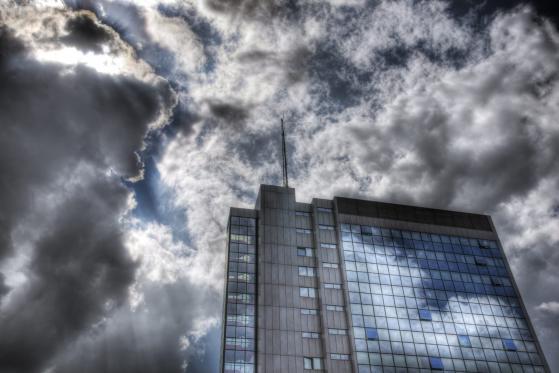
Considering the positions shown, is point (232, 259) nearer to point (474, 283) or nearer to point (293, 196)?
point (293, 196)

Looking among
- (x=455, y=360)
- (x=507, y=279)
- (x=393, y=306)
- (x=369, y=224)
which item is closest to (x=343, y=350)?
(x=393, y=306)

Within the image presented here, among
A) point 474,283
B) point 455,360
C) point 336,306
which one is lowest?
point 455,360

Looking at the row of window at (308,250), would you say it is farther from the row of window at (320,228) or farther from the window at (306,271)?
the row of window at (320,228)

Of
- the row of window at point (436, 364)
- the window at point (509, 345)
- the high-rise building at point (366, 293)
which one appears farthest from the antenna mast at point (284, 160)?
the window at point (509, 345)

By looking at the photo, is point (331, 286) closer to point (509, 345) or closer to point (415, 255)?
point (415, 255)

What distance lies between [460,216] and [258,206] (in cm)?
4216

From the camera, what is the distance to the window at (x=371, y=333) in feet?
262

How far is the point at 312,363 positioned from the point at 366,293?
15.4 meters

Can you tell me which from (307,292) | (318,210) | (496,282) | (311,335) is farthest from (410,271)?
(311,335)

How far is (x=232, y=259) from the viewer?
8975 centimetres

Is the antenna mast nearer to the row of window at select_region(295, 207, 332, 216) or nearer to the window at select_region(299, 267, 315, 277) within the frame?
the row of window at select_region(295, 207, 332, 216)

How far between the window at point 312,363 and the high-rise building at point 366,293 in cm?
15

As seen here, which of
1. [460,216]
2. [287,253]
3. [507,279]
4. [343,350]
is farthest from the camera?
[460,216]

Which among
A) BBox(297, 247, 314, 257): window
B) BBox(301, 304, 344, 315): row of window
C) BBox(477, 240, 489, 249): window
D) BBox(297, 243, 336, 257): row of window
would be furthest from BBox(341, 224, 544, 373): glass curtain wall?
BBox(297, 247, 314, 257): window
